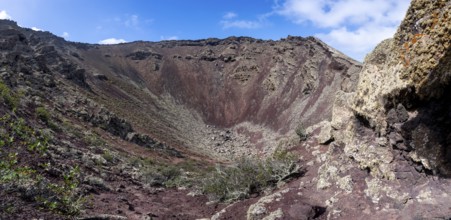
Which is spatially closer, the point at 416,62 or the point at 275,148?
the point at 416,62

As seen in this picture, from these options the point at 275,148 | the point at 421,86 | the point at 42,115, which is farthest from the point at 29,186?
the point at 275,148

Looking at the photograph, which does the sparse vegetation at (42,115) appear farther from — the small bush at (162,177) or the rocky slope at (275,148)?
the small bush at (162,177)

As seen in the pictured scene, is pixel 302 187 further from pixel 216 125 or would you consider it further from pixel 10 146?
pixel 216 125

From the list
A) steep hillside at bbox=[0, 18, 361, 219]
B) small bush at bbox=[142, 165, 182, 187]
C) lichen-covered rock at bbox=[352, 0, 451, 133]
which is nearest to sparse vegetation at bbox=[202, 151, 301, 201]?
steep hillside at bbox=[0, 18, 361, 219]

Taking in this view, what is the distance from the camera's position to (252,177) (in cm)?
1291

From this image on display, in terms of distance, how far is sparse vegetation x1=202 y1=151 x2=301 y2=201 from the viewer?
12414 mm

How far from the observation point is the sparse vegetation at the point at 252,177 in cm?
1241

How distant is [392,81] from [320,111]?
37617 mm

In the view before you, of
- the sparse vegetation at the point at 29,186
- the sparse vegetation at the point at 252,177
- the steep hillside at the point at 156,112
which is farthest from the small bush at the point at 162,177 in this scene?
the sparse vegetation at the point at 29,186

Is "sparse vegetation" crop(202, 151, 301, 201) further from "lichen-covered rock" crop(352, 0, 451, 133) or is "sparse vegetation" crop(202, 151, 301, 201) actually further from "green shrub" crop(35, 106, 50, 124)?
"green shrub" crop(35, 106, 50, 124)

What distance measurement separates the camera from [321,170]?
35.2ft

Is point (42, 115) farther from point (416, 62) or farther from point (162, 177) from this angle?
point (416, 62)

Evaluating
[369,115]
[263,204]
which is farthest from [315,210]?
[369,115]

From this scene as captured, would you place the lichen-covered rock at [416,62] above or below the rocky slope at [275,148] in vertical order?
above
